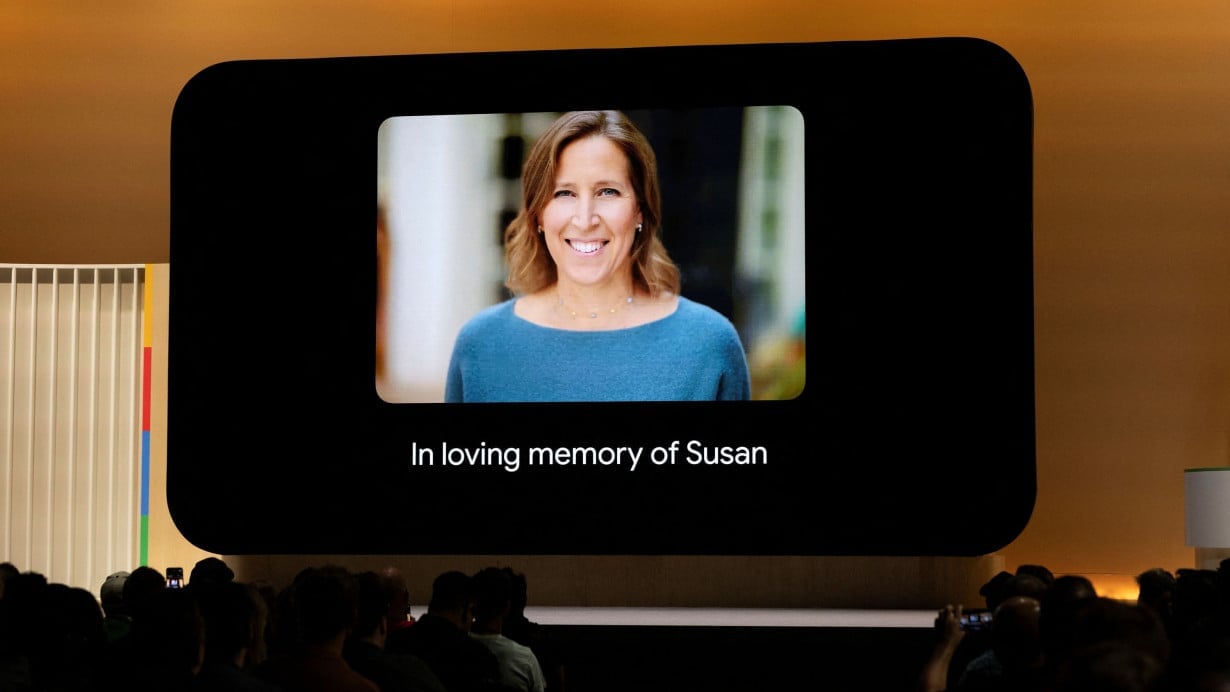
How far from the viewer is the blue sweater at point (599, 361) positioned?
6.52m

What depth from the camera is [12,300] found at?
7.14 m

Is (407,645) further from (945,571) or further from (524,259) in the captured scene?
(945,571)

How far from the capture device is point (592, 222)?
260 inches

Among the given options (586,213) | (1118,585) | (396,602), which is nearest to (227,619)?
(396,602)

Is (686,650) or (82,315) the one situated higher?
(82,315)

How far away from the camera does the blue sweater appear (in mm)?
6523

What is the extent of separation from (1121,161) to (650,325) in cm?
247

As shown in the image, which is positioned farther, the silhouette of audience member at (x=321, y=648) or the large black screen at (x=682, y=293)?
the large black screen at (x=682, y=293)

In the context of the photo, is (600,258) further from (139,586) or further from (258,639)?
(258,639)

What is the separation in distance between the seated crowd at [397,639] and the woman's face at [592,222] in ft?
8.06

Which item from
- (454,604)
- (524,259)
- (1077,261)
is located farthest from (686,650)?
(1077,261)

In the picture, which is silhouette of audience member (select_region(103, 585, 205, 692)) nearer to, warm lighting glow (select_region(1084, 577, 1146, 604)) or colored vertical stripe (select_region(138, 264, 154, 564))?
colored vertical stripe (select_region(138, 264, 154, 564))

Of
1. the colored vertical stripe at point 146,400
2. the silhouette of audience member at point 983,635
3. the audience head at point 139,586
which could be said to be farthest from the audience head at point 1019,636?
the colored vertical stripe at point 146,400

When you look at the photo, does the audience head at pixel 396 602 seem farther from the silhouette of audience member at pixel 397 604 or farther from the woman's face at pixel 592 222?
the woman's face at pixel 592 222
